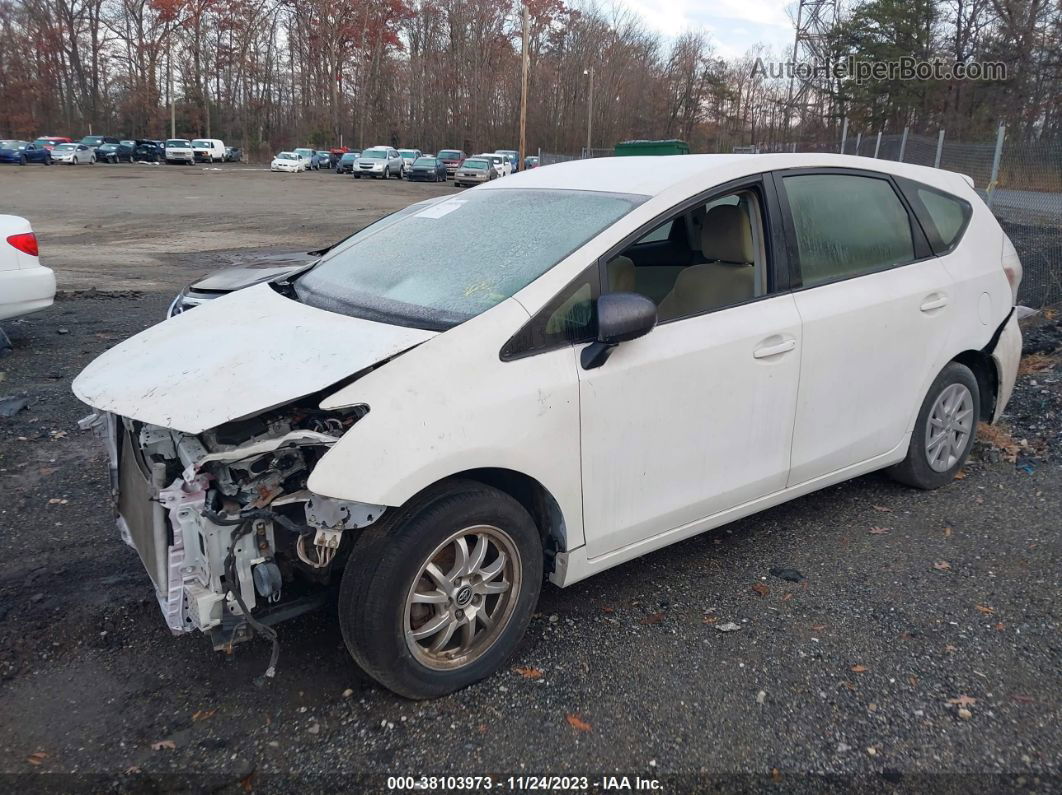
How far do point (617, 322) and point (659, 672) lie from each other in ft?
4.20

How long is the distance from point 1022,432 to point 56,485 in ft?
19.3

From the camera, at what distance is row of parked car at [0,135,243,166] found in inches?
2071

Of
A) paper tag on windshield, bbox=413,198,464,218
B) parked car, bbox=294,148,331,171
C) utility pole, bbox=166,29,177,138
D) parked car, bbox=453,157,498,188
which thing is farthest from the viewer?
utility pole, bbox=166,29,177,138

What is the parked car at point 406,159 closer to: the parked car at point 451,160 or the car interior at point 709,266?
the parked car at point 451,160

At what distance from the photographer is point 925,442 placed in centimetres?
450

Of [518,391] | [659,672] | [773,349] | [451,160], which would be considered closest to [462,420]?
[518,391]

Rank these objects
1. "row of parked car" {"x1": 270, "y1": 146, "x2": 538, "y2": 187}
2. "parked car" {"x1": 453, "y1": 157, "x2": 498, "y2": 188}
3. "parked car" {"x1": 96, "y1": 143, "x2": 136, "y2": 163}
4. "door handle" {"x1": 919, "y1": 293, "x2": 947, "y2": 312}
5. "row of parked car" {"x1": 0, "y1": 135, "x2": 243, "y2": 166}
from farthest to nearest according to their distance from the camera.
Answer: "parked car" {"x1": 96, "y1": 143, "x2": 136, "y2": 163} < "row of parked car" {"x1": 0, "y1": 135, "x2": 243, "y2": 166} < "row of parked car" {"x1": 270, "y1": 146, "x2": 538, "y2": 187} < "parked car" {"x1": 453, "y1": 157, "x2": 498, "y2": 188} < "door handle" {"x1": 919, "y1": 293, "x2": 947, "y2": 312}

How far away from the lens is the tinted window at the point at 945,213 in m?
4.44

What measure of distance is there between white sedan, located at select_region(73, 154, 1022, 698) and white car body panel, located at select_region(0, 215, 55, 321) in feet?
15.4

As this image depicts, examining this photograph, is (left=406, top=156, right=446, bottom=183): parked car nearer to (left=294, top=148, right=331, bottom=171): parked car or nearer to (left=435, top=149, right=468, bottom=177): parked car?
(left=435, top=149, right=468, bottom=177): parked car

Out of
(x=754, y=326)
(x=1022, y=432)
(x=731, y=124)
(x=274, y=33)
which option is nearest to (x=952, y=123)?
(x=731, y=124)

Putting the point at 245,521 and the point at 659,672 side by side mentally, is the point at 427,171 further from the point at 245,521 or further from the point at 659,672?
the point at 245,521

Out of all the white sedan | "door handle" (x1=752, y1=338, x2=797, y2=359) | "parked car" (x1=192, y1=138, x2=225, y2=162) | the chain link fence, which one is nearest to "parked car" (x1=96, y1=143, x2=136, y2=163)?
"parked car" (x1=192, y1=138, x2=225, y2=162)

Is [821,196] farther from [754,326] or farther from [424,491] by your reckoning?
[424,491]
